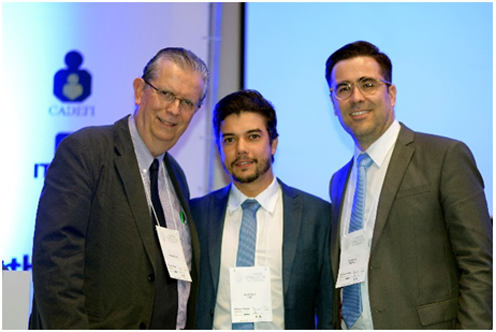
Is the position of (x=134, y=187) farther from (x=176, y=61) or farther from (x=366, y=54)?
(x=366, y=54)

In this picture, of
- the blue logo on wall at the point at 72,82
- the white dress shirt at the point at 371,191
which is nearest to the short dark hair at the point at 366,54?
the white dress shirt at the point at 371,191

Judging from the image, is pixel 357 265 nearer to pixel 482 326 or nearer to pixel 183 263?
pixel 482 326

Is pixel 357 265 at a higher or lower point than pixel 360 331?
higher

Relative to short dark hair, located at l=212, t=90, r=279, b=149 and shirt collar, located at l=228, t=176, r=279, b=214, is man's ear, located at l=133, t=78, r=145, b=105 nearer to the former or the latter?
short dark hair, located at l=212, t=90, r=279, b=149

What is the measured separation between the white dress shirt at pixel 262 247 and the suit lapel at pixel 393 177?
54cm

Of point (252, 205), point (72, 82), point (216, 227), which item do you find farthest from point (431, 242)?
point (72, 82)

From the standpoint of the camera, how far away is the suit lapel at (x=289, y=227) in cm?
273

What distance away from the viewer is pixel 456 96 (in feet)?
12.2

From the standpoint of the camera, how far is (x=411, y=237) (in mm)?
2422

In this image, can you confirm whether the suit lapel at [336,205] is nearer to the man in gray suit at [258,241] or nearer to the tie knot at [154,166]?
the man in gray suit at [258,241]

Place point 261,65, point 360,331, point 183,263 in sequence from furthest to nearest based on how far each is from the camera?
point 261,65, point 183,263, point 360,331

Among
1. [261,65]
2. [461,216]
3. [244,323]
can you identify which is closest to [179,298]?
[244,323]

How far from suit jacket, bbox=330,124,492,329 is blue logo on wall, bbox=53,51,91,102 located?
2.36 m

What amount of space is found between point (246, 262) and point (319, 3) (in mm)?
2118
